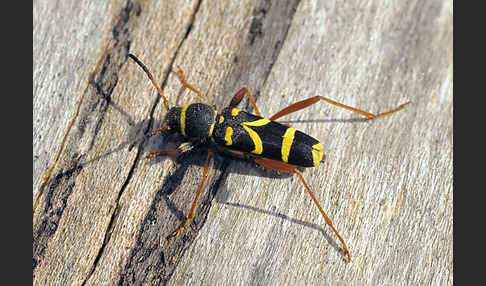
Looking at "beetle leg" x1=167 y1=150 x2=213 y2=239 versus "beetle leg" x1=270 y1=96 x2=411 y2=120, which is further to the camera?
"beetle leg" x1=270 y1=96 x2=411 y2=120

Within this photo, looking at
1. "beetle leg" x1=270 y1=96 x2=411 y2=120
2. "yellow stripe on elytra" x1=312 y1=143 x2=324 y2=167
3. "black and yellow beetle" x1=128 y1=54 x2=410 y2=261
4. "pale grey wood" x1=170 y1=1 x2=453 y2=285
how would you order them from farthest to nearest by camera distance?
1. "beetle leg" x1=270 y1=96 x2=411 y2=120
2. "black and yellow beetle" x1=128 y1=54 x2=410 y2=261
3. "yellow stripe on elytra" x1=312 y1=143 x2=324 y2=167
4. "pale grey wood" x1=170 y1=1 x2=453 y2=285

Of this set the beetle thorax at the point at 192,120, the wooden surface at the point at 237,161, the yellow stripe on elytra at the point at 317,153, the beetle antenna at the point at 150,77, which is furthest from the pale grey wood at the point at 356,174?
the beetle antenna at the point at 150,77

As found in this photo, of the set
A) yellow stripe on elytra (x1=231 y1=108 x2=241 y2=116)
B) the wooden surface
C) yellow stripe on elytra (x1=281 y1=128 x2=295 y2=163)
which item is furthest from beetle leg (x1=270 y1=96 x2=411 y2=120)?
yellow stripe on elytra (x1=231 y1=108 x2=241 y2=116)

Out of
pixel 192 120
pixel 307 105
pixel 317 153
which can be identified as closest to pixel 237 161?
pixel 192 120

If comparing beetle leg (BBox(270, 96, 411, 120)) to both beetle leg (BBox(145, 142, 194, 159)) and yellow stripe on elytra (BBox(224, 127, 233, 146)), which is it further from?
beetle leg (BBox(145, 142, 194, 159))

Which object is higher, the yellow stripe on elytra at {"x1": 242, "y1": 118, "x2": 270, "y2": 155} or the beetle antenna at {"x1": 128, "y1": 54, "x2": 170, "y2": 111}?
the beetle antenna at {"x1": 128, "y1": 54, "x2": 170, "y2": 111}

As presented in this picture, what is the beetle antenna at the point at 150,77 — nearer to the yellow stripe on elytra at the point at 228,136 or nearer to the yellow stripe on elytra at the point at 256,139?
the yellow stripe on elytra at the point at 228,136
